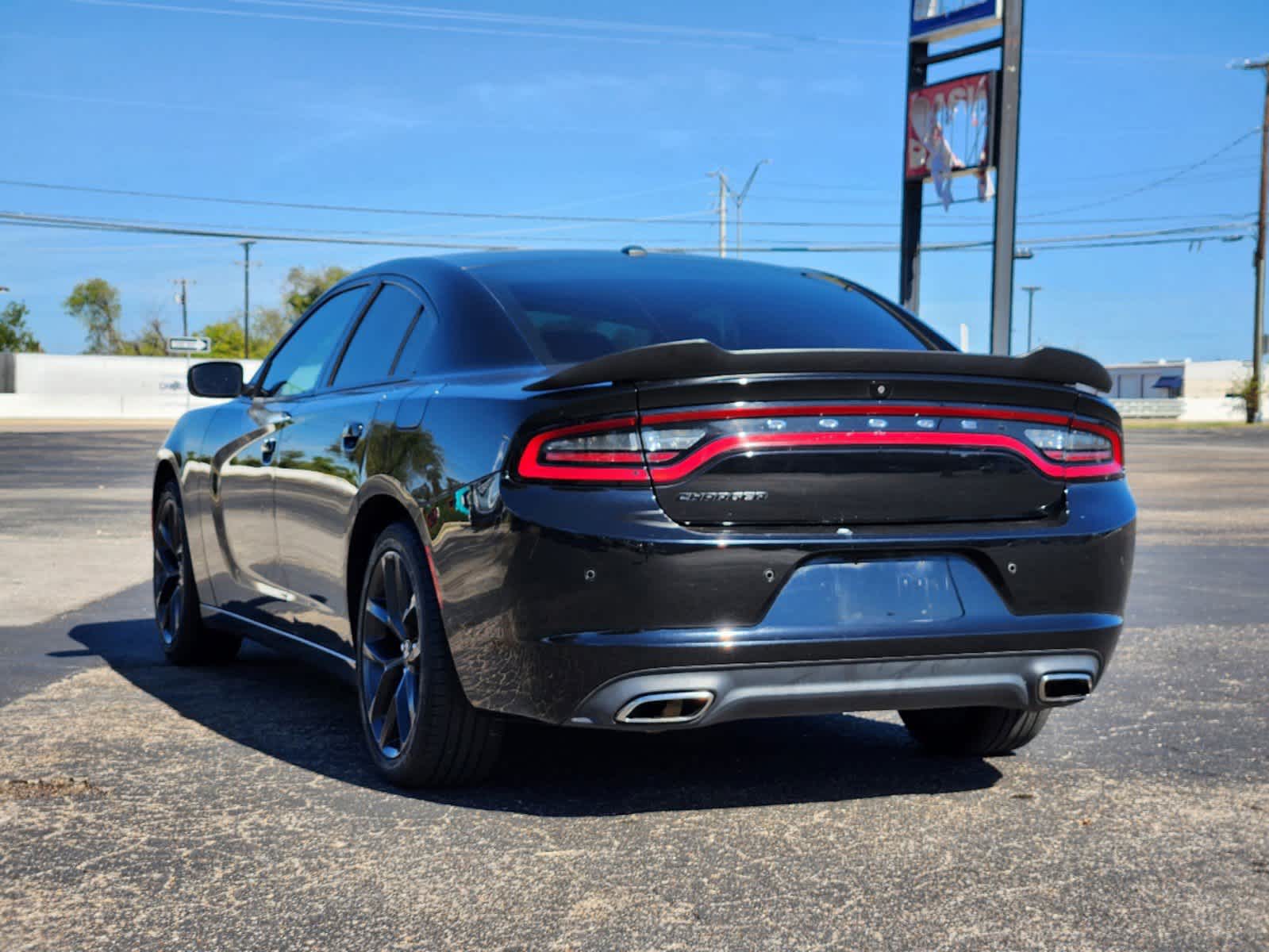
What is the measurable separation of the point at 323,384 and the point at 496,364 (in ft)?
4.49

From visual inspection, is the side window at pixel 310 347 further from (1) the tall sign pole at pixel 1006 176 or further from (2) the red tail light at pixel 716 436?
(1) the tall sign pole at pixel 1006 176

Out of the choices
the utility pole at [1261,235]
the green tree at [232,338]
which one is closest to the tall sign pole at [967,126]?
the utility pole at [1261,235]

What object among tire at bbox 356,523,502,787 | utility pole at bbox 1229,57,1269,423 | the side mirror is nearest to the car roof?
tire at bbox 356,523,502,787

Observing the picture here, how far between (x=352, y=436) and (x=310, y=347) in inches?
50.1

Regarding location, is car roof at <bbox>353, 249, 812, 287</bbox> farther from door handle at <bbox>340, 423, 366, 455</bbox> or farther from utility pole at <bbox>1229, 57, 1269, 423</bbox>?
utility pole at <bbox>1229, 57, 1269, 423</bbox>

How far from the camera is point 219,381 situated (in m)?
6.45

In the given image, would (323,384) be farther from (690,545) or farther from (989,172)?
(989,172)

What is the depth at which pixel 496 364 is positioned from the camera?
4.41 meters

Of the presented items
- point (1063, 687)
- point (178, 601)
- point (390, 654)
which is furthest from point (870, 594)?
point (178, 601)

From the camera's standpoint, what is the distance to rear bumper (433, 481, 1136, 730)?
3779mm

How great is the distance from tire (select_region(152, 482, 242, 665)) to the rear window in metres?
2.43

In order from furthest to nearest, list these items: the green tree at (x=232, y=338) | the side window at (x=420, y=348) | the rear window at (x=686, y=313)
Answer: the green tree at (x=232, y=338) < the side window at (x=420, y=348) < the rear window at (x=686, y=313)

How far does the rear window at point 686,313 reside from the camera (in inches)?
182

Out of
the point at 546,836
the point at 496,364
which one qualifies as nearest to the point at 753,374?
the point at 496,364
